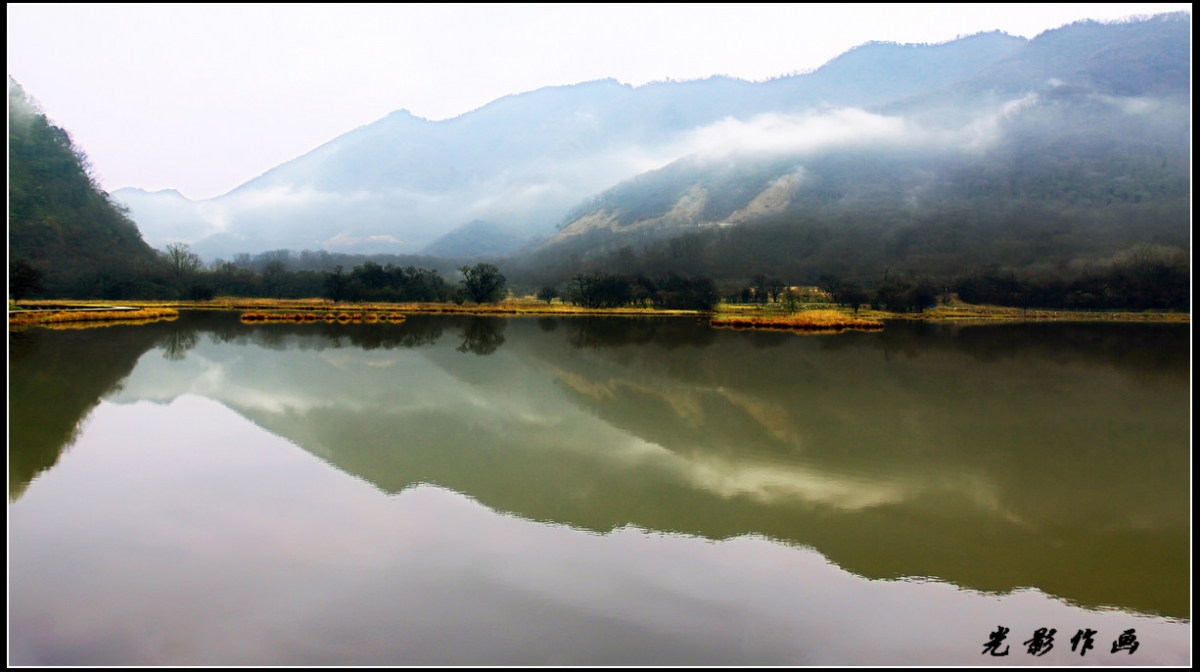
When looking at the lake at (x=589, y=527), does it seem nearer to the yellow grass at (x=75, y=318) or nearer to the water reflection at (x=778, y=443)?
the water reflection at (x=778, y=443)

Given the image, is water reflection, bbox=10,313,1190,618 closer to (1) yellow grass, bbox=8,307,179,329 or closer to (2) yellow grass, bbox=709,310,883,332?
(1) yellow grass, bbox=8,307,179,329

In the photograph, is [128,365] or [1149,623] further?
[128,365]

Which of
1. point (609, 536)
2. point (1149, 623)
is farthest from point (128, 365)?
point (1149, 623)

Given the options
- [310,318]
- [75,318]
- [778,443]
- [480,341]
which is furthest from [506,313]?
[778,443]

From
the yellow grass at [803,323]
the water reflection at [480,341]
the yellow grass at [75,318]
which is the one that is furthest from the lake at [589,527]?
the yellow grass at [803,323]

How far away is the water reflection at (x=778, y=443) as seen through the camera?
7488 mm

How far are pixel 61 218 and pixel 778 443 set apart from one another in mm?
130183

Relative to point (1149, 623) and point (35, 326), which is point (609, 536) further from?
point (35, 326)

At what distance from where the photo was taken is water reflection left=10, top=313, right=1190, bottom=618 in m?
7.49

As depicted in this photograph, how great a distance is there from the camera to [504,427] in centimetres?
1334

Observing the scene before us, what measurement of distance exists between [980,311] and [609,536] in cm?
10635

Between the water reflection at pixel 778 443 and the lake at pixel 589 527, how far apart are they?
7cm

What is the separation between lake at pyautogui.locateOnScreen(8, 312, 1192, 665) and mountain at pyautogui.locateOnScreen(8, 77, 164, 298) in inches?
3606

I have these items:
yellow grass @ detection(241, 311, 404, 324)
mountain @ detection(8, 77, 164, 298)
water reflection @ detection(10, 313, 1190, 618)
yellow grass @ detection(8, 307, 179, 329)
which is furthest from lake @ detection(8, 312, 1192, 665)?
mountain @ detection(8, 77, 164, 298)
